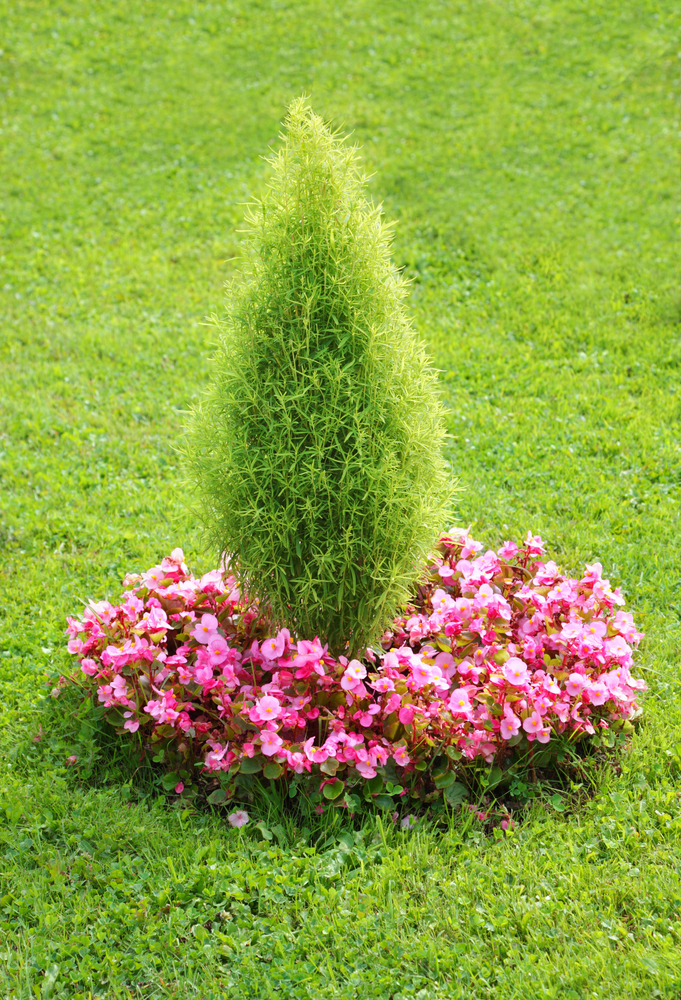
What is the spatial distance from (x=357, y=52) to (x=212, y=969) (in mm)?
12983

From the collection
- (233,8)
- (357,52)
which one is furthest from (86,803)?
(233,8)

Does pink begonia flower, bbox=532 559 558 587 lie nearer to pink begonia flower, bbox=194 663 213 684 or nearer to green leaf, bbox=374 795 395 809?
green leaf, bbox=374 795 395 809

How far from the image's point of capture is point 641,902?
3.14 m

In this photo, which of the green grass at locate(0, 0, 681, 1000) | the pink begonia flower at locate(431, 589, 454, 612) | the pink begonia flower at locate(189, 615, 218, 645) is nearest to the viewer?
the green grass at locate(0, 0, 681, 1000)

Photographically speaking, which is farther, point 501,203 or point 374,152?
point 374,152

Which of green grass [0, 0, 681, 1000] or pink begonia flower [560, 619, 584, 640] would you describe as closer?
green grass [0, 0, 681, 1000]

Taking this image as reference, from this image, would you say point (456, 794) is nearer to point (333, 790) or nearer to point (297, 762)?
point (333, 790)

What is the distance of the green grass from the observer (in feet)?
10.1

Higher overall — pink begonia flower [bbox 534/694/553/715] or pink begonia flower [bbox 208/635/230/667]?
pink begonia flower [bbox 534/694/553/715]

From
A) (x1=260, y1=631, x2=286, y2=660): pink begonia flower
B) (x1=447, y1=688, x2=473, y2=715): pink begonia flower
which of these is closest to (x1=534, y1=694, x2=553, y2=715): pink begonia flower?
(x1=447, y1=688, x2=473, y2=715): pink begonia flower

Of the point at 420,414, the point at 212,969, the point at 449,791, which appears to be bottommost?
the point at 212,969

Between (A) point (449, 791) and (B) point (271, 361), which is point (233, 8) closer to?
(B) point (271, 361)

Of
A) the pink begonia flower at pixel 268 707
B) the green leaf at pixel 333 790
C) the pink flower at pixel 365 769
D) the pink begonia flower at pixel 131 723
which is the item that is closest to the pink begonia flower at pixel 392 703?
the pink flower at pixel 365 769

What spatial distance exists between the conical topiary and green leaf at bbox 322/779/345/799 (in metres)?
0.70
